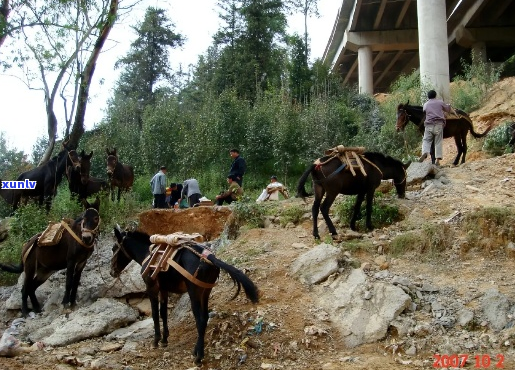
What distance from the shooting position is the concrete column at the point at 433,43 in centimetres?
2148

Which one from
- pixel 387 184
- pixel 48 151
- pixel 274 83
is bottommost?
pixel 387 184

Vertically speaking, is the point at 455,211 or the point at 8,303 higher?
the point at 455,211

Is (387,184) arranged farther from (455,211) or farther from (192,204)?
(192,204)

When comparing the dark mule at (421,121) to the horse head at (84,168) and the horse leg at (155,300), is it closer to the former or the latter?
the horse head at (84,168)

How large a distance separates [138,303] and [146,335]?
1.97 meters

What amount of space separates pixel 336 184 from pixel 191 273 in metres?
3.98

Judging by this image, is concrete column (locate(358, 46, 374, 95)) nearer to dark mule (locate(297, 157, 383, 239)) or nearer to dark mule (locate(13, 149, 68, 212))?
dark mule (locate(13, 149, 68, 212))

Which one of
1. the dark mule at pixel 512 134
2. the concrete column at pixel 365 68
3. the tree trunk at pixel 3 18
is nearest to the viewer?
the tree trunk at pixel 3 18

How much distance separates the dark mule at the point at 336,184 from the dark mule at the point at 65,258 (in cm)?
402

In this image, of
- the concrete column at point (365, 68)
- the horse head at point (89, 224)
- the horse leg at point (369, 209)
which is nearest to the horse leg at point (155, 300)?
the horse head at point (89, 224)

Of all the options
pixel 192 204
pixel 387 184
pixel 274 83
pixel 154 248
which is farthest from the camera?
pixel 274 83

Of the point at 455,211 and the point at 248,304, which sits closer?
the point at 248,304

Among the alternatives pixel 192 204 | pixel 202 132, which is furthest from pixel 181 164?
pixel 192 204

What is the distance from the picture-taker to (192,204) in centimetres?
1625
